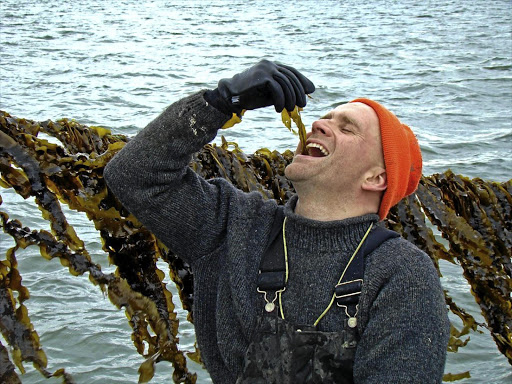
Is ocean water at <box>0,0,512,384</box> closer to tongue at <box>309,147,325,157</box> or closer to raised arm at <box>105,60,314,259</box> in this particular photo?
raised arm at <box>105,60,314,259</box>

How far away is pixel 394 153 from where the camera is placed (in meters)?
2.72

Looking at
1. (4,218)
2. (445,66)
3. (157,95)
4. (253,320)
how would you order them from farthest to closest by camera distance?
(445,66) < (157,95) < (4,218) < (253,320)

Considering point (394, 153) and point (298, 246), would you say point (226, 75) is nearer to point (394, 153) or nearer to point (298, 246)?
point (394, 153)

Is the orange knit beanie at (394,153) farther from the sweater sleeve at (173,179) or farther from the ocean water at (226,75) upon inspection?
the ocean water at (226,75)

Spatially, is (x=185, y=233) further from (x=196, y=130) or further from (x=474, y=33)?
(x=474, y=33)

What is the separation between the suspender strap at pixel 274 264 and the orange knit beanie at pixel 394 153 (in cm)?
41

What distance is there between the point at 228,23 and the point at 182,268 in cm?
1954

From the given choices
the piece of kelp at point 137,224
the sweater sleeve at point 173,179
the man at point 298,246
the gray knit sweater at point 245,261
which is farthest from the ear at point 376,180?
the piece of kelp at point 137,224

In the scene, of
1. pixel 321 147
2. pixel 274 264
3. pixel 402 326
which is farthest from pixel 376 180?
pixel 402 326

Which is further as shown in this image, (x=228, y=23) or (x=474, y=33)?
(x=228, y=23)

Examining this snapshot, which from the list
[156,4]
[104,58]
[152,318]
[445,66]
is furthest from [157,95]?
[156,4]

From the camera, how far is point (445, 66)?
51.0ft

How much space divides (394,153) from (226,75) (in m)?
11.9

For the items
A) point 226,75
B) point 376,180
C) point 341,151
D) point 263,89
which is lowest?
point 226,75
